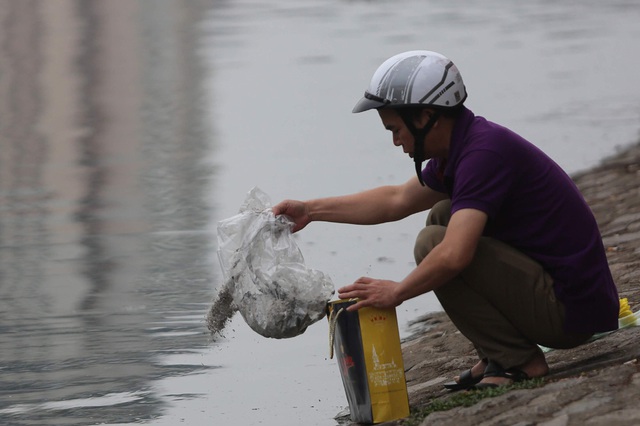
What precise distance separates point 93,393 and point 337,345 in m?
1.50

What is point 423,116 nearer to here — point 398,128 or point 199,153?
point 398,128

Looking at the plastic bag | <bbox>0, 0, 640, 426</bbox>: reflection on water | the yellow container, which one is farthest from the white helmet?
<bbox>0, 0, 640, 426</bbox>: reflection on water

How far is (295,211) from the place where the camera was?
5.34 metres

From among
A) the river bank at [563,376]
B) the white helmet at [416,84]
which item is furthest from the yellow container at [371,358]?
the white helmet at [416,84]

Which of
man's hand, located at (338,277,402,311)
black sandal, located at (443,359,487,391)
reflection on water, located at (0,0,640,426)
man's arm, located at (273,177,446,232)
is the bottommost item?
reflection on water, located at (0,0,640,426)

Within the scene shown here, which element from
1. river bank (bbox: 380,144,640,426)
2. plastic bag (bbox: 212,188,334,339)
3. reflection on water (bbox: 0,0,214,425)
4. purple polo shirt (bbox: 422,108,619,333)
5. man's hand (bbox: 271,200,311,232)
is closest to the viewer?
river bank (bbox: 380,144,640,426)

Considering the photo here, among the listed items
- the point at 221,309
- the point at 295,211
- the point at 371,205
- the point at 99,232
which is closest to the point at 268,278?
the point at 221,309

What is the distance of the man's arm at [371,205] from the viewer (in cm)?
538

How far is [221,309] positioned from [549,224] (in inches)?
52.9

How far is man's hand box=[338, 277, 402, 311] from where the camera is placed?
4777 mm

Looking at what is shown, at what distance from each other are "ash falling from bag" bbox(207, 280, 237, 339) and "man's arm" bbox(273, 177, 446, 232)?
419 mm

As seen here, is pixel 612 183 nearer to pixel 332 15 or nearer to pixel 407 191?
pixel 407 191

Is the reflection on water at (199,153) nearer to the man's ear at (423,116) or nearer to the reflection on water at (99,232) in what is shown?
the reflection on water at (99,232)

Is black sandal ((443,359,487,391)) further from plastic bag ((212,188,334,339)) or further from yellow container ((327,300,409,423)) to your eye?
plastic bag ((212,188,334,339))
